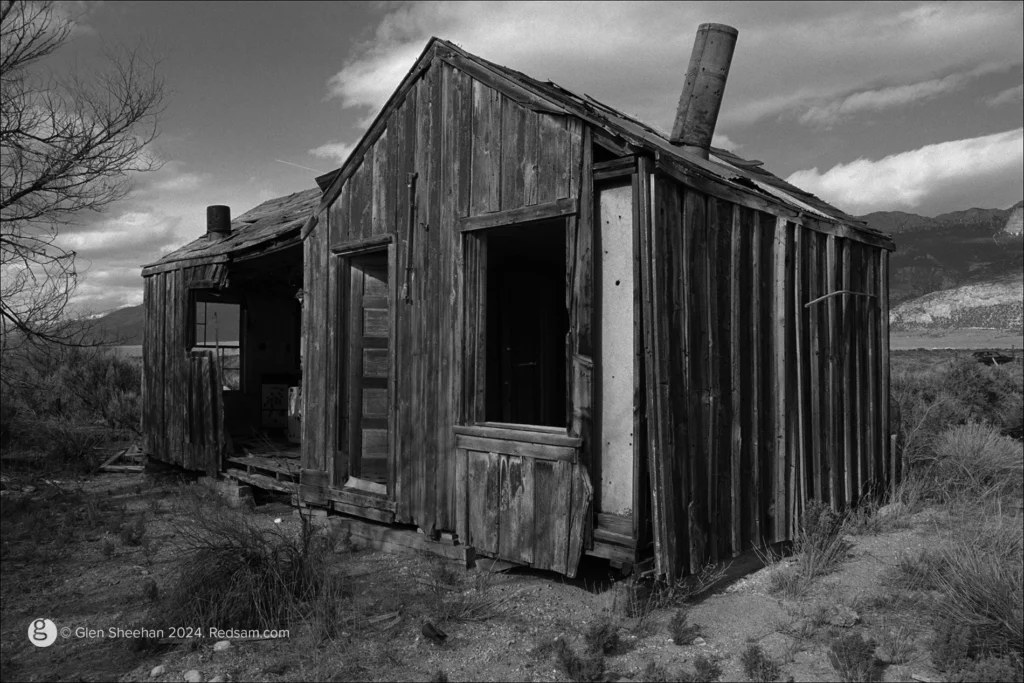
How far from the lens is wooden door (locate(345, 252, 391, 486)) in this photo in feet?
24.5

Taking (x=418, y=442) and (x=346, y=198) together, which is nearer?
(x=418, y=442)

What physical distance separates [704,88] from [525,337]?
12.4 feet

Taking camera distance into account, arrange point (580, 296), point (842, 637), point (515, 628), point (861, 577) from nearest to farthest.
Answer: point (842, 637) < point (515, 628) < point (580, 296) < point (861, 577)

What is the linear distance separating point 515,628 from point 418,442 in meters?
2.15

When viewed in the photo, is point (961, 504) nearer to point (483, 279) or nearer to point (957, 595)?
point (957, 595)

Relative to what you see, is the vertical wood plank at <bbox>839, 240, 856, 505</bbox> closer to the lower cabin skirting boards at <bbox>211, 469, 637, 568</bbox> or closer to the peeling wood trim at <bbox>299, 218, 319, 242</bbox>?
the lower cabin skirting boards at <bbox>211, 469, 637, 568</bbox>

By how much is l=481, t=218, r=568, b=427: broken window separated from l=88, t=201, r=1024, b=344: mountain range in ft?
110

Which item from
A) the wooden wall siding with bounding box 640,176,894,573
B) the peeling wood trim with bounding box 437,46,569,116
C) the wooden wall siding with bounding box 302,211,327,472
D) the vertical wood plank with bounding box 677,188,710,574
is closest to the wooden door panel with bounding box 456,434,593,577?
the wooden wall siding with bounding box 640,176,894,573

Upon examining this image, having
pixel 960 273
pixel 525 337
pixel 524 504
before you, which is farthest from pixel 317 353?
pixel 960 273

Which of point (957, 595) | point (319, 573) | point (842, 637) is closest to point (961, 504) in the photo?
point (957, 595)

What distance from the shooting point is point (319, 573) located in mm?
5125

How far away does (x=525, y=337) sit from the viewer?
9625 millimetres

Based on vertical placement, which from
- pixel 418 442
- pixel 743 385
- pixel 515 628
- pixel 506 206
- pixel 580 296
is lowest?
pixel 515 628

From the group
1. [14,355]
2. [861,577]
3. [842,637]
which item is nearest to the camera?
[842,637]
